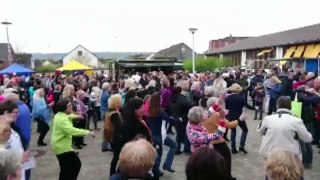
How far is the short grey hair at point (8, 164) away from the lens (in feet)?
9.25

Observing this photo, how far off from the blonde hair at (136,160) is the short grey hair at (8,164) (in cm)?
83

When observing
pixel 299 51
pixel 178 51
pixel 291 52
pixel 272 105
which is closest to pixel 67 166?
pixel 272 105

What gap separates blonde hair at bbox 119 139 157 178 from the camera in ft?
10.0

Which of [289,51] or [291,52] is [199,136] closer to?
[291,52]

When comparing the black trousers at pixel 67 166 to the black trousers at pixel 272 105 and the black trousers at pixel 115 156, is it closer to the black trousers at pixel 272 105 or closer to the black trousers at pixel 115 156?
the black trousers at pixel 115 156

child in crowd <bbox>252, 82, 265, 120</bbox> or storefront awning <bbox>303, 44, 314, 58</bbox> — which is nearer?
child in crowd <bbox>252, 82, 265, 120</bbox>

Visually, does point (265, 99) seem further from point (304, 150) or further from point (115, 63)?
point (115, 63)

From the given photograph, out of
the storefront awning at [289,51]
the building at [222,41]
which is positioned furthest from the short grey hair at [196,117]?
the building at [222,41]

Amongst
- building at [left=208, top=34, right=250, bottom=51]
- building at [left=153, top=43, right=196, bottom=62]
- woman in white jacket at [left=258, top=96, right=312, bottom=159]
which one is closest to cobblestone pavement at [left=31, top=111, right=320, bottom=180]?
woman in white jacket at [left=258, top=96, right=312, bottom=159]

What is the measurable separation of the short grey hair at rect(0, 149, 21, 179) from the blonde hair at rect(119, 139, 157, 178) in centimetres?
83

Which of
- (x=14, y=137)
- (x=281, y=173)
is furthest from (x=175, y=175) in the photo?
(x=281, y=173)

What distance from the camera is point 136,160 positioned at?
10.1 ft

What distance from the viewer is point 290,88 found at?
502 inches

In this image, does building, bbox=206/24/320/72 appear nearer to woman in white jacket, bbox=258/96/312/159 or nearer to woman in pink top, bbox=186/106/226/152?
woman in pink top, bbox=186/106/226/152
